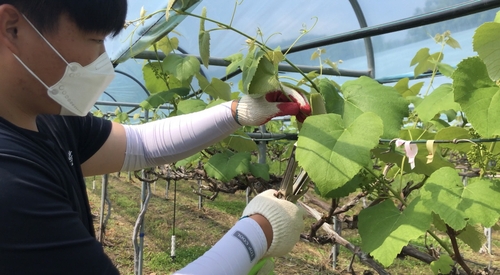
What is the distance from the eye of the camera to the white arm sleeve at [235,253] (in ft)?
2.10

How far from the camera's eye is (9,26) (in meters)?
0.58

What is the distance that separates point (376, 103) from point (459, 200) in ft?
0.78

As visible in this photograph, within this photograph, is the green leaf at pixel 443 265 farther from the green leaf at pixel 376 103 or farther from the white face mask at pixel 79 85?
the white face mask at pixel 79 85

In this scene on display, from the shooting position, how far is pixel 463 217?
27.4 inches

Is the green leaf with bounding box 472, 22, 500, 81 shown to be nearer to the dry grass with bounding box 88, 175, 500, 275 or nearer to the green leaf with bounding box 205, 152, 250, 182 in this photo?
the green leaf with bounding box 205, 152, 250, 182

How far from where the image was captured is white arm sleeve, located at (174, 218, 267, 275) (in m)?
0.64

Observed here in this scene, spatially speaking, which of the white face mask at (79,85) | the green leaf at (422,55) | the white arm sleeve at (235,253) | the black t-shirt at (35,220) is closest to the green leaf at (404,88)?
the green leaf at (422,55)

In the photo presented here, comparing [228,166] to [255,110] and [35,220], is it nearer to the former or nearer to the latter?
[255,110]

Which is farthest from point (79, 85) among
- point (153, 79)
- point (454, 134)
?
point (153, 79)

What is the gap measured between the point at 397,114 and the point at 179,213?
14.1 feet

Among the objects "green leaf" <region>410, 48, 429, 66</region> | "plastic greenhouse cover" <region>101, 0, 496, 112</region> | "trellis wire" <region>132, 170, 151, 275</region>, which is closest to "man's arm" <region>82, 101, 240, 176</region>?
"green leaf" <region>410, 48, 429, 66</region>

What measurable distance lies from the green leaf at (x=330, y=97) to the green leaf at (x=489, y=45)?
0.27 metres

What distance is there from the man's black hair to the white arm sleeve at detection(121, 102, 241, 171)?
0.40 metres

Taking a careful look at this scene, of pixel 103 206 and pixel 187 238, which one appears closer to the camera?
pixel 103 206
